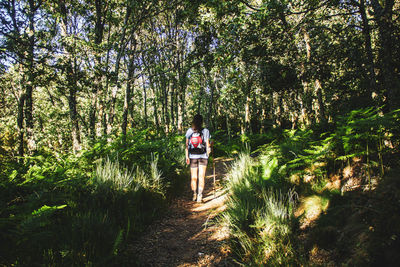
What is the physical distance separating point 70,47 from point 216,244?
7662 millimetres

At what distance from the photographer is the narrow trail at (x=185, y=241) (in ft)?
9.47

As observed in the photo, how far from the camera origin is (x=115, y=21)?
10.8 meters

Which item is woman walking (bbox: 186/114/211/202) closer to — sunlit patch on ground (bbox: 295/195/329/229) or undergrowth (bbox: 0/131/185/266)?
undergrowth (bbox: 0/131/185/266)

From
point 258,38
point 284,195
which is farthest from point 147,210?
point 258,38

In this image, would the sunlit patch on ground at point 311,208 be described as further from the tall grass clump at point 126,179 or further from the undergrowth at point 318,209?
→ the tall grass clump at point 126,179

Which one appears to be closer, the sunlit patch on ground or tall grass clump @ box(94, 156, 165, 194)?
the sunlit patch on ground

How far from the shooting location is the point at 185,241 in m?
3.41

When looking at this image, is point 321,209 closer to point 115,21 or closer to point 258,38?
point 258,38

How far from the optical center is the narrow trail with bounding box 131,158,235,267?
2.89 metres

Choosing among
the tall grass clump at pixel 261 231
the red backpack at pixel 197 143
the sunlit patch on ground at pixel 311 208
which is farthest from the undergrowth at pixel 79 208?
the sunlit patch on ground at pixel 311 208

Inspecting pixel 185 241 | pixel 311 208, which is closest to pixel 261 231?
pixel 311 208

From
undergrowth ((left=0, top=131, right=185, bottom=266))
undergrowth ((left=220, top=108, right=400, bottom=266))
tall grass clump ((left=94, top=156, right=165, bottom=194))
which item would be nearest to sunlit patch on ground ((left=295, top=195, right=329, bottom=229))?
undergrowth ((left=220, top=108, right=400, bottom=266))

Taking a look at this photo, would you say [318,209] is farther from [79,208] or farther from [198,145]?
[79,208]

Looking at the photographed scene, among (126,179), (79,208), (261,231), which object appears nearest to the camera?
(261,231)
